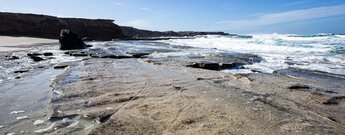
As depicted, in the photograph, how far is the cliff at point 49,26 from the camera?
132 ft

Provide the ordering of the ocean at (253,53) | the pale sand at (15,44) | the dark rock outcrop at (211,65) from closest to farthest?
the dark rock outcrop at (211,65) < the ocean at (253,53) < the pale sand at (15,44)

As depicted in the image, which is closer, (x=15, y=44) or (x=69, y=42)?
(x=69, y=42)

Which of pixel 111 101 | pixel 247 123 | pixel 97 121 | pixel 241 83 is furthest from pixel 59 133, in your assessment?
pixel 241 83

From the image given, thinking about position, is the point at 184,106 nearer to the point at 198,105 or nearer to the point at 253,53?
the point at 198,105

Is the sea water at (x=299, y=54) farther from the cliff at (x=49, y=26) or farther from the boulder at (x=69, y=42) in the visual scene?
the cliff at (x=49, y=26)

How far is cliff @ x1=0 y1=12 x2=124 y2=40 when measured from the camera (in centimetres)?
4025

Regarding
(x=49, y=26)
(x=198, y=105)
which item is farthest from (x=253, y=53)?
(x=49, y=26)

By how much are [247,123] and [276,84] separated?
3.24 meters

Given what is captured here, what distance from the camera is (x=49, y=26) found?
4553cm

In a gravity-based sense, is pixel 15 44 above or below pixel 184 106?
below

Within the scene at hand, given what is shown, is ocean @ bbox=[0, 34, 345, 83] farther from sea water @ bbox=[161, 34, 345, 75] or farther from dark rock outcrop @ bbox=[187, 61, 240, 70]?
dark rock outcrop @ bbox=[187, 61, 240, 70]

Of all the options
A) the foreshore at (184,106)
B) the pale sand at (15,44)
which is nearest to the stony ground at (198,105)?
the foreshore at (184,106)

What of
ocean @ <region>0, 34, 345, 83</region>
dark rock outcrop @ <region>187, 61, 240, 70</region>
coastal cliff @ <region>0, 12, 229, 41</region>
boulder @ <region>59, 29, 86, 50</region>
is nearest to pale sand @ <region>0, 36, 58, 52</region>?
ocean @ <region>0, 34, 345, 83</region>

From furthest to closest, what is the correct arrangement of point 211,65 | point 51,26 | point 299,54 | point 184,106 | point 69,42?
point 51,26 < point 69,42 < point 299,54 < point 211,65 < point 184,106
